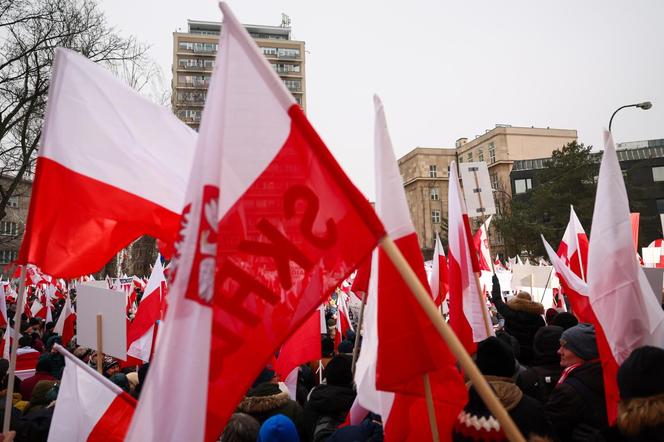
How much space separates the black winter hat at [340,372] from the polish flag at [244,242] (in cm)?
204

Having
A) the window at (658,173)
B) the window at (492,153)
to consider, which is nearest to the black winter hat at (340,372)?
the window at (658,173)

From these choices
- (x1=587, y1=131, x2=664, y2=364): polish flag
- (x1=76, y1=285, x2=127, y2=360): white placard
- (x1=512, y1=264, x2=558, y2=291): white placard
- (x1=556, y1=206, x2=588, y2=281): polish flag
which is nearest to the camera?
(x1=587, y1=131, x2=664, y2=364): polish flag

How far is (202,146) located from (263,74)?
44 cm

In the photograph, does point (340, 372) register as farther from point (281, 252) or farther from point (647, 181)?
point (647, 181)

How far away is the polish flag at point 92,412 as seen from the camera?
308 cm

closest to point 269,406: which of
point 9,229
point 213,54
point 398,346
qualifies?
point 398,346

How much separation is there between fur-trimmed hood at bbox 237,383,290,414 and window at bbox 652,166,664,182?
56533 mm

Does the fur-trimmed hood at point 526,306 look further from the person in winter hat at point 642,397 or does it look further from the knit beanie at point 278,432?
the knit beanie at point 278,432

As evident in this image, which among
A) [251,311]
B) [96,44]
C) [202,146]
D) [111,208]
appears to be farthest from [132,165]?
[96,44]

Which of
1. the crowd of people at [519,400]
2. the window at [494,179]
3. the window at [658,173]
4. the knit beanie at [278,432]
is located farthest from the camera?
the window at [494,179]

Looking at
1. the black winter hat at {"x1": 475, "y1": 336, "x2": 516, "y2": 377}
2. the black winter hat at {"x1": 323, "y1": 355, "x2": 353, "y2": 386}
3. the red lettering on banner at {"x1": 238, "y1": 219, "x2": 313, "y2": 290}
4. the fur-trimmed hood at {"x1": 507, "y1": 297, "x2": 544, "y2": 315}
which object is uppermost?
the red lettering on banner at {"x1": 238, "y1": 219, "x2": 313, "y2": 290}

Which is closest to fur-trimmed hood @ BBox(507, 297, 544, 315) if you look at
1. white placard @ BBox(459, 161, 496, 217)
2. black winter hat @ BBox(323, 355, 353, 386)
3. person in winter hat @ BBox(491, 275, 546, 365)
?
person in winter hat @ BBox(491, 275, 546, 365)

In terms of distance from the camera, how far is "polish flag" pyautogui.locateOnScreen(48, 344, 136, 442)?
10.1 ft

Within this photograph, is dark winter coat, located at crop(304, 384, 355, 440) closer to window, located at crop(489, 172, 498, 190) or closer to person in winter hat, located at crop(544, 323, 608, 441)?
person in winter hat, located at crop(544, 323, 608, 441)
